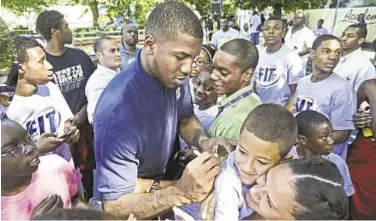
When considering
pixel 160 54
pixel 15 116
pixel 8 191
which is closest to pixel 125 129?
pixel 160 54

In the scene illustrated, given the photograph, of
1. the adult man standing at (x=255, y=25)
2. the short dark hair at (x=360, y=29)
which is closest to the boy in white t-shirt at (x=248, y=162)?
the short dark hair at (x=360, y=29)

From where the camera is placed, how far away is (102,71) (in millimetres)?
2111

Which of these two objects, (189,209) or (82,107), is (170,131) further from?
(82,107)

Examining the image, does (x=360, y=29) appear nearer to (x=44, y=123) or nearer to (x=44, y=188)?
(x=44, y=123)

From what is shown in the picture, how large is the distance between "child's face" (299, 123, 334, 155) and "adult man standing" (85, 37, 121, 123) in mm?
786

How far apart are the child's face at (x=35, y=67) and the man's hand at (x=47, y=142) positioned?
19cm

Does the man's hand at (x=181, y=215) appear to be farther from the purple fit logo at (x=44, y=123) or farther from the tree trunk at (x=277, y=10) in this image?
the tree trunk at (x=277, y=10)

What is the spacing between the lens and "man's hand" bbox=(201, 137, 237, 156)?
1.25 m

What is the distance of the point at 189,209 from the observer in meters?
1.13

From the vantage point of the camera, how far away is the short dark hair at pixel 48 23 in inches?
84.5

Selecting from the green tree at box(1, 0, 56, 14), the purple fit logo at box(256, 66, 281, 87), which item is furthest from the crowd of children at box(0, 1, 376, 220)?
the purple fit logo at box(256, 66, 281, 87)

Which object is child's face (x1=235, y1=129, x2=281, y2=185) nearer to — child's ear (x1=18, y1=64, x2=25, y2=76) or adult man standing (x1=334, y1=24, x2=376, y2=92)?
Answer: child's ear (x1=18, y1=64, x2=25, y2=76)

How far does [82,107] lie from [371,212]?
4.32 ft

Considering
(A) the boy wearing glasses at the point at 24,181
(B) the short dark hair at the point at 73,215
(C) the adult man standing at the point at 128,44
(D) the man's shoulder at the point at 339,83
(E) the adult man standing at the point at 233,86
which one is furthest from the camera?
(C) the adult man standing at the point at 128,44
